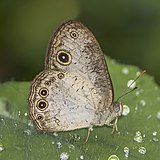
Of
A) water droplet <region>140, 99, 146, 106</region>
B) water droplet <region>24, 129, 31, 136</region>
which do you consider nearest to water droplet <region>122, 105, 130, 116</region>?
water droplet <region>140, 99, 146, 106</region>

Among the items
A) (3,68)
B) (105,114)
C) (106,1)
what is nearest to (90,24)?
(106,1)

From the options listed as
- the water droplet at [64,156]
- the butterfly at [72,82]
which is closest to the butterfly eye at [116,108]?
the butterfly at [72,82]

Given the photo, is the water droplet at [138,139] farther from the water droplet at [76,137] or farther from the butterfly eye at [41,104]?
the butterfly eye at [41,104]

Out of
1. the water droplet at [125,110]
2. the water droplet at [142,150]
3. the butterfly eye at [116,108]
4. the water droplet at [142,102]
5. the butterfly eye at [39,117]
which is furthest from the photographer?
the water droplet at [142,102]

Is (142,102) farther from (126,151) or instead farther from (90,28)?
(90,28)

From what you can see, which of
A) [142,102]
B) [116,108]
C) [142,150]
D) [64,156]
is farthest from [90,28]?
[64,156]

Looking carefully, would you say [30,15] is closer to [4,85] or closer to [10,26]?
[10,26]
